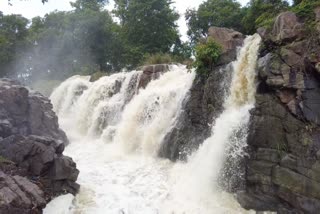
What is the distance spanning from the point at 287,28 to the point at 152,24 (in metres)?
18.6

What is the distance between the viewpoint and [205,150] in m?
10.5

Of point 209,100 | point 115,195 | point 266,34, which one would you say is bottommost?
point 115,195

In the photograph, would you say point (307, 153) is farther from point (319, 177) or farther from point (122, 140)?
point (122, 140)

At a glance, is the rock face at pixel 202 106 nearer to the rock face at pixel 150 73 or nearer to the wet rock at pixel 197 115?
the wet rock at pixel 197 115

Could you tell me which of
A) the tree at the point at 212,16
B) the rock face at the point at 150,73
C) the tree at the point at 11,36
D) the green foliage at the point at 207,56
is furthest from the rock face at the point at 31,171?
the tree at the point at 11,36

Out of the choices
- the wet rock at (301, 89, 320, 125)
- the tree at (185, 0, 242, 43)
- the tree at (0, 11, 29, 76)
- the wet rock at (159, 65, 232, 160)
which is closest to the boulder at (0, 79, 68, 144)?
the wet rock at (159, 65, 232, 160)

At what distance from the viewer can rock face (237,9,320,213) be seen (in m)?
8.06

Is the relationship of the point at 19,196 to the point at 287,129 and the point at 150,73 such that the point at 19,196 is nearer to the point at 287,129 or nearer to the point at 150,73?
the point at 287,129

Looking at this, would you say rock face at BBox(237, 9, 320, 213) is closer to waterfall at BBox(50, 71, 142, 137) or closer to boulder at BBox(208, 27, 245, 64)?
boulder at BBox(208, 27, 245, 64)

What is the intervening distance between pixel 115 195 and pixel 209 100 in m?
4.09

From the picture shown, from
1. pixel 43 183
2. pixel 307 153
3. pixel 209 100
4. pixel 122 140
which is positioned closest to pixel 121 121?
pixel 122 140

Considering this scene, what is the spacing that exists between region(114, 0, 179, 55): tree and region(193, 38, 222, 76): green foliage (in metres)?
15.2

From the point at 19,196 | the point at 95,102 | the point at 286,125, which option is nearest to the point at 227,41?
the point at 286,125

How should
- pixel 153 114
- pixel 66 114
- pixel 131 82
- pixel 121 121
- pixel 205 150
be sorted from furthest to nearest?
pixel 66 114 < pixel 131 82 < pixel 121 121 < pixel 153 114 < pixel 205 150
